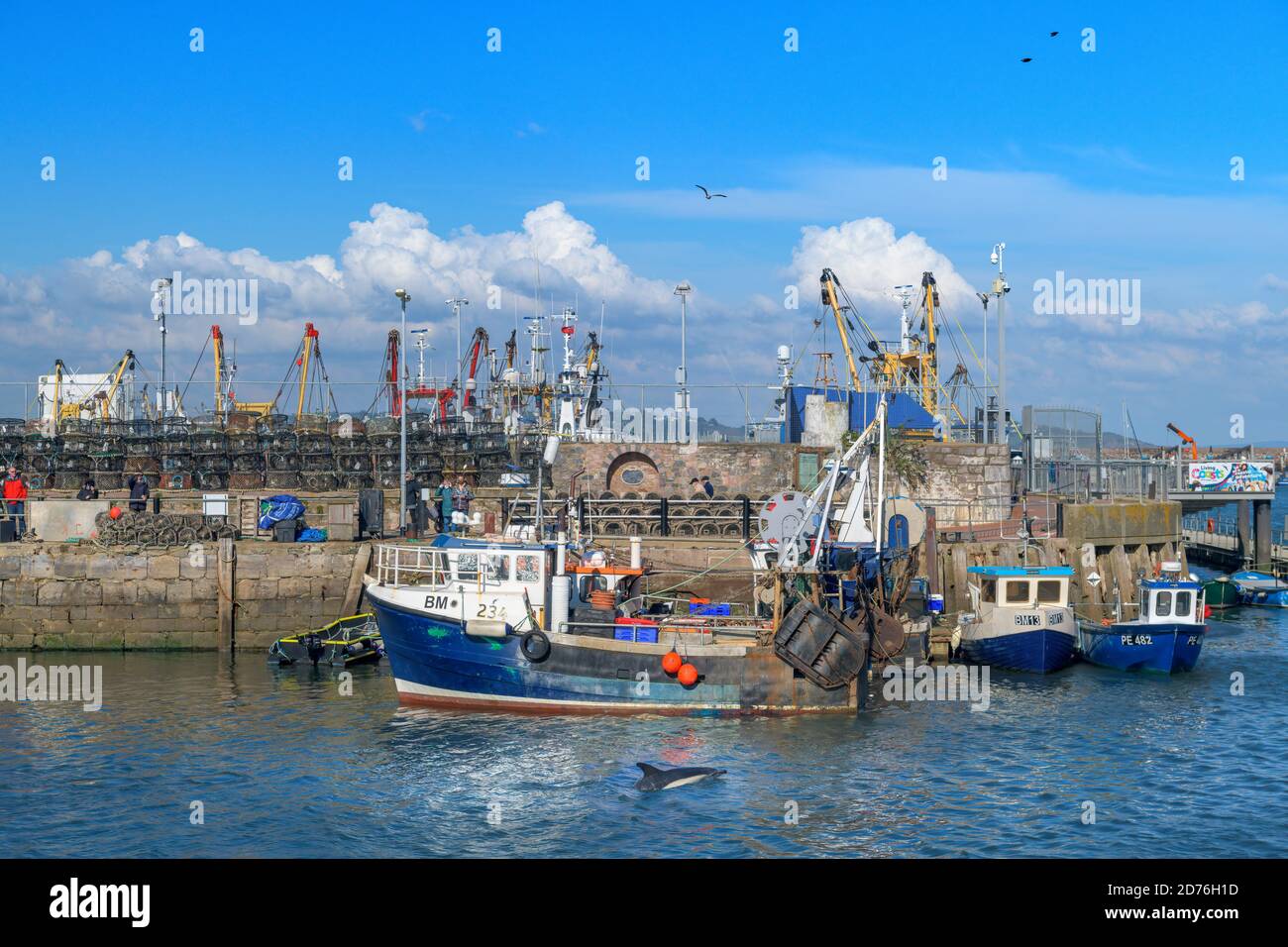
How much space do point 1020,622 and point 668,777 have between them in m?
13.4

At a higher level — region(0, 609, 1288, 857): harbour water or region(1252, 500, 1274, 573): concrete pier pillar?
region(1252, 500, 1274, 573): concrete pier pillar

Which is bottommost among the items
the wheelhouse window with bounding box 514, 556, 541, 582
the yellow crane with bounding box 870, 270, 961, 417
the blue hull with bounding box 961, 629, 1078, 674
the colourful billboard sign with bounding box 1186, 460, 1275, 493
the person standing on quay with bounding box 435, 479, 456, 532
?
the blue hull with bounding box 961, 629, 1078, 674

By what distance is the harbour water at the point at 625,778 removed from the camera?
1739 centimetres

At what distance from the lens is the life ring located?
24.3m

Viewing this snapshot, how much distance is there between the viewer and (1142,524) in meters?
40.1

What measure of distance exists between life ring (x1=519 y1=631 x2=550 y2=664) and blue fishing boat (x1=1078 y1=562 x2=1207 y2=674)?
1454cm

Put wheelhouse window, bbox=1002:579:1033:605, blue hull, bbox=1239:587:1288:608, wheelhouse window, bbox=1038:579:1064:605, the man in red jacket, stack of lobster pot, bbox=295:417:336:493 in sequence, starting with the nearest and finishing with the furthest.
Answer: wheelhouse window, bbox=1002:579:1033:605 → wheelhouse window, bbox=1038:579:1064:605 → the man in red jacket → blue hull, bbox=1239:587:1288:608 → stack of lobster pot, bbox=295:417:336:493

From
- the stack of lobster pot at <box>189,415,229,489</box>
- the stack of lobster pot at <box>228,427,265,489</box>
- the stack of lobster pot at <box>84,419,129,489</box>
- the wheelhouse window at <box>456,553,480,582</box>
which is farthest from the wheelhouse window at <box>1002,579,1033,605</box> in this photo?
the stack of lobster pot at <box>84,419,129,489</box>

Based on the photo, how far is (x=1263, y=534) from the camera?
2042 inches

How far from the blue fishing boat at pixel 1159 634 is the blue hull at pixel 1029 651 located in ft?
2.92

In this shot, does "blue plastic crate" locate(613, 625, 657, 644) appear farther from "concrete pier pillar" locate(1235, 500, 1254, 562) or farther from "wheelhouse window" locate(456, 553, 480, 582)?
"concrete pier pillar" locate(1235, 500, 1254, 562)

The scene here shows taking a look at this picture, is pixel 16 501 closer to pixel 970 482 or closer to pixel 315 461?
pixel 315 461

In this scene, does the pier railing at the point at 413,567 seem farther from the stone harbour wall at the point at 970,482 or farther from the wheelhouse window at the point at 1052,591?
the stone harbour wall at the point at 970,482
